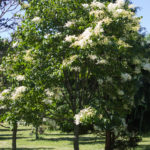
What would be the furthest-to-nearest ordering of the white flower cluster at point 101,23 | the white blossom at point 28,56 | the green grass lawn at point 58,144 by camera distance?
the green grass lawn at point 58,144, the white blossom at point 28,56, the white flower cluster at point 101,23

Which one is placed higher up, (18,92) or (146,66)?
(146,66)

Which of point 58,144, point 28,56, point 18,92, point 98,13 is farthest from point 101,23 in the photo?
point 58,144

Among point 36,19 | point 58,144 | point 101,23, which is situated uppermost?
point 36,19

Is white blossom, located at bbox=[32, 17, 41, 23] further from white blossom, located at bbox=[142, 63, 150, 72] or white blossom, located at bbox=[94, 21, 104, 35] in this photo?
white blossom, located at bbox=[142, 63, 150, 72]

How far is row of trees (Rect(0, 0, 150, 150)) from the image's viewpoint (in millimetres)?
8156

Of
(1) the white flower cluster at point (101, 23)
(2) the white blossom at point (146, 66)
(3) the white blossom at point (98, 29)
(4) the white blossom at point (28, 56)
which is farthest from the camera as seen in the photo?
(2) the white blossom at point (146, 66)

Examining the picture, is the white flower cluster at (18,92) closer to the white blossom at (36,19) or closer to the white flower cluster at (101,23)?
the white flower cluster at (101,23)

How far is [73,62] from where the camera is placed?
8.21m

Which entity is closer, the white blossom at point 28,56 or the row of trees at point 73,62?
the row of trees at point 73,62

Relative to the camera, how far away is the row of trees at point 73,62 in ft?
26.8

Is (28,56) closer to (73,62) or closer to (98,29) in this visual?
(73,62)

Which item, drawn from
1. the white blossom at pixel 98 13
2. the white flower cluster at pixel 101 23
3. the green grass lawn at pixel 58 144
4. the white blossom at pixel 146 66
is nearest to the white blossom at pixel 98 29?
the white flower cluster at pixel 101 23

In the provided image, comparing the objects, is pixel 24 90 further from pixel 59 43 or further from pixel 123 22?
pixel 123 22

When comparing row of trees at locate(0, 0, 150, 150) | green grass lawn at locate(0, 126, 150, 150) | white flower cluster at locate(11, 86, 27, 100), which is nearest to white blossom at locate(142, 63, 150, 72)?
row of trees at locate(0, 0, 150, 150)
